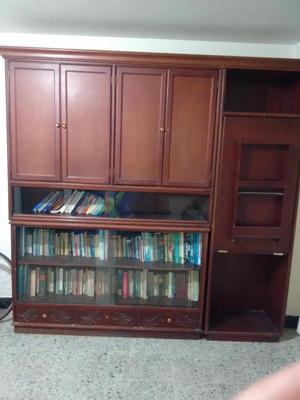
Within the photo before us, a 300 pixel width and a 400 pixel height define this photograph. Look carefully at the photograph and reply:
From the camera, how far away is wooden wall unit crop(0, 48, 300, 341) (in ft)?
7.20

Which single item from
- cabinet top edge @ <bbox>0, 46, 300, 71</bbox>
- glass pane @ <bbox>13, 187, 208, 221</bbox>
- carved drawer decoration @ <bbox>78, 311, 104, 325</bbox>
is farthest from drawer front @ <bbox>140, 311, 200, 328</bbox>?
cabinet top edge @ <bbox>0, 46, 300, 71</bbox>

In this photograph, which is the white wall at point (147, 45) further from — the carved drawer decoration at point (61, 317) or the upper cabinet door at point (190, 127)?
the carved drawer decoration at point (61, 317)

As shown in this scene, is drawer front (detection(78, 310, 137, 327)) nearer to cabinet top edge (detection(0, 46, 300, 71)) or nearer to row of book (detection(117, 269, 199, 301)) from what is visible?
row of book (detection(117, 269, 199, 301))

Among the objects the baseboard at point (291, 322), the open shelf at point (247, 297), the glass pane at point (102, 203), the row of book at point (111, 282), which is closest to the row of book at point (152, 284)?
the row of book at point (111, 282)

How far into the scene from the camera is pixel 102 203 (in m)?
2.45

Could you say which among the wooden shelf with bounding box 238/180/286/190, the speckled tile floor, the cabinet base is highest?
the wooden shelf with bounding box 238/180/286/190

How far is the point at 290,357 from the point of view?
234 cm

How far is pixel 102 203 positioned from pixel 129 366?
3.84 ft

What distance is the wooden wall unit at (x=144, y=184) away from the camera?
86.4 inches

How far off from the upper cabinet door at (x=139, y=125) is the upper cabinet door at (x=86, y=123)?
0.09m

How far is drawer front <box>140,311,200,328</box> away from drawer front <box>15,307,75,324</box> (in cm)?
58

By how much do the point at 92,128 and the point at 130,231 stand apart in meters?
0.82

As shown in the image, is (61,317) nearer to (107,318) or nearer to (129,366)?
(107,318)

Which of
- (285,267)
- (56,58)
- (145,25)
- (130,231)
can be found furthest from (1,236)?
(285,267)
